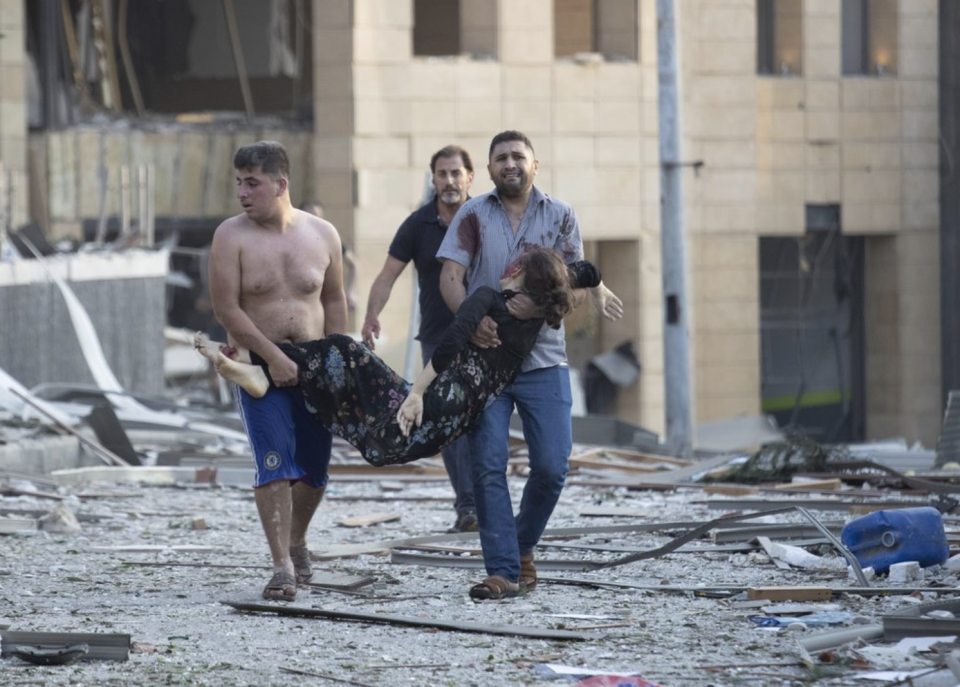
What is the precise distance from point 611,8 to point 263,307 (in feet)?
52.9

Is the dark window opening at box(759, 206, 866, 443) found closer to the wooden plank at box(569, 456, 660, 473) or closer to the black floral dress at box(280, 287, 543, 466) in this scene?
the wooden plank at box(569, 456, 660, 473)

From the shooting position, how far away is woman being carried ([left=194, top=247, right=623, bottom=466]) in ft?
24.0

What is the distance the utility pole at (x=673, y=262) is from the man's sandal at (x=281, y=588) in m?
11.4

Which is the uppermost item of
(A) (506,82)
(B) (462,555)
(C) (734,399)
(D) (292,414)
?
(A) (506,82)

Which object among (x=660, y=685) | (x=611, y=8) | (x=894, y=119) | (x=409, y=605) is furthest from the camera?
(x=894, y=119)

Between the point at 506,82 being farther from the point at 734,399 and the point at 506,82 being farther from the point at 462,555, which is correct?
the point at 462,555

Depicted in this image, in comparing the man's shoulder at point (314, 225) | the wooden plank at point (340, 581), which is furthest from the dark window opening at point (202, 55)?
the wooden plank at point (340, 581)

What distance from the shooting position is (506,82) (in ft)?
71.7

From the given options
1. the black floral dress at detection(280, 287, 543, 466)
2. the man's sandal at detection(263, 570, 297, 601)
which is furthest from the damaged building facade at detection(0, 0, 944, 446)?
the man's sandal at detection(263, 570, 297, 601)

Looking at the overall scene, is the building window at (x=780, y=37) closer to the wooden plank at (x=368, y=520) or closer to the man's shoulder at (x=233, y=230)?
the wooden plank at (x=368, y=520)

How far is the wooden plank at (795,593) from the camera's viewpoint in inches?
278

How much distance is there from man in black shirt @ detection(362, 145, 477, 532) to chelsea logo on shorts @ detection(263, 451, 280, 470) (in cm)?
190

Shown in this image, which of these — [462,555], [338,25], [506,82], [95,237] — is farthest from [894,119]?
[462,555]

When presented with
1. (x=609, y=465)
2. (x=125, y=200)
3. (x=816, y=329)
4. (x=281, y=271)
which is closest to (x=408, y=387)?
(x=281, y=271)
